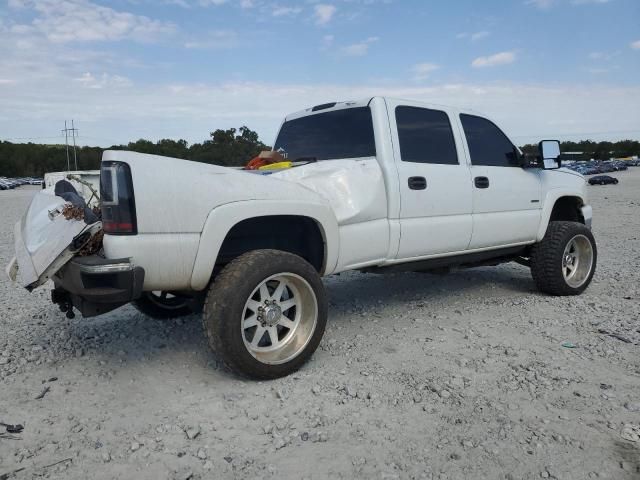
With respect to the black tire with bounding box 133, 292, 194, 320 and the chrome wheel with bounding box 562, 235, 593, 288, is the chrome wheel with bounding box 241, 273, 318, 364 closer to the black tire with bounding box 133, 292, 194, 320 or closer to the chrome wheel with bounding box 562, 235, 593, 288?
the black tire with bounding box 133, 292, 194, 320

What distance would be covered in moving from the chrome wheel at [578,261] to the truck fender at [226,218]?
11.0 feet

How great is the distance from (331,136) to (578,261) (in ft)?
10.4

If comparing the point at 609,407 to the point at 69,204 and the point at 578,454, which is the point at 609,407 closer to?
the point at 578,454

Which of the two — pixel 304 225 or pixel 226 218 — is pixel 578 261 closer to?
pixel 304 225

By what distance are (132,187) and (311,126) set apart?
2.25m

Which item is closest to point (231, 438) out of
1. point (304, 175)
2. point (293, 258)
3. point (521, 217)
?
point (293, 258)

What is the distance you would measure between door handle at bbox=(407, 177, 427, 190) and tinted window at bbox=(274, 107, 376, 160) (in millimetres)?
366

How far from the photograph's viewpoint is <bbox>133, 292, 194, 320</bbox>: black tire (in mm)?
4293

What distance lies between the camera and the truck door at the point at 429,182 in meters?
4.07

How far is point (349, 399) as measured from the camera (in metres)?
3.05

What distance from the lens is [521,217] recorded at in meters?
5.05

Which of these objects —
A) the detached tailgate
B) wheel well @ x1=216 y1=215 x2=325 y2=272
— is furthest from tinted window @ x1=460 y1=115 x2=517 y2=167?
the detached tailgate

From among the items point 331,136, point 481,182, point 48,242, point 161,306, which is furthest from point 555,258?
point 48,242

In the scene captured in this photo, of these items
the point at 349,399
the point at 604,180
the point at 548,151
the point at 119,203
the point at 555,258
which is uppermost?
the point at 548,151
